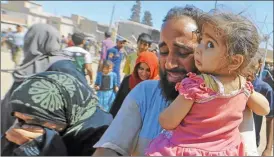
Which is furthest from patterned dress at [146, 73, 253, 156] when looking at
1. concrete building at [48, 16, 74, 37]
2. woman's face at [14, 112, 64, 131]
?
concrete building at [48, 16, 74, 37]

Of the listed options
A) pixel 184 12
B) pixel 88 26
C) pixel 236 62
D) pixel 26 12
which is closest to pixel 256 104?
pixel 236 62

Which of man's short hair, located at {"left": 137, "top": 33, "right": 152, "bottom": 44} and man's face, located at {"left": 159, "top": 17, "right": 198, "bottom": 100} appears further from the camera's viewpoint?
man's short hair, located at {"left": 137, "top": 33, "right": 152, "bottom": 44}

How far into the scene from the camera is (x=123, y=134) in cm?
122

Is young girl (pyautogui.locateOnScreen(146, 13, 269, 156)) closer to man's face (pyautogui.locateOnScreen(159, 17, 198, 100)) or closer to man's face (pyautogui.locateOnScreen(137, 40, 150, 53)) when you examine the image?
man's face (pyautogui.locateOnScreen(159, 17, 198, 100))

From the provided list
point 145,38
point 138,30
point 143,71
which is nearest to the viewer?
point 143,71

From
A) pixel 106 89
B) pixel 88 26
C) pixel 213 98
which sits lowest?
pixel 88 26

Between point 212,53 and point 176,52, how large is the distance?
197mm

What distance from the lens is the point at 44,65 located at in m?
3.09

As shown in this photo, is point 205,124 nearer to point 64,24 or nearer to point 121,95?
point 121,95

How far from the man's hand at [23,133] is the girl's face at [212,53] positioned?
2.24 feet

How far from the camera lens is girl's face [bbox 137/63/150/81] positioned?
116 inches

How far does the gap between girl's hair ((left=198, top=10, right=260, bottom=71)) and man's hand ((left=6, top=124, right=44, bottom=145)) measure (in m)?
0.78

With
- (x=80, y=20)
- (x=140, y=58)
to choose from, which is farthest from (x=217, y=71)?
(x=80, y=20)

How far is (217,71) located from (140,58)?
202 cm
